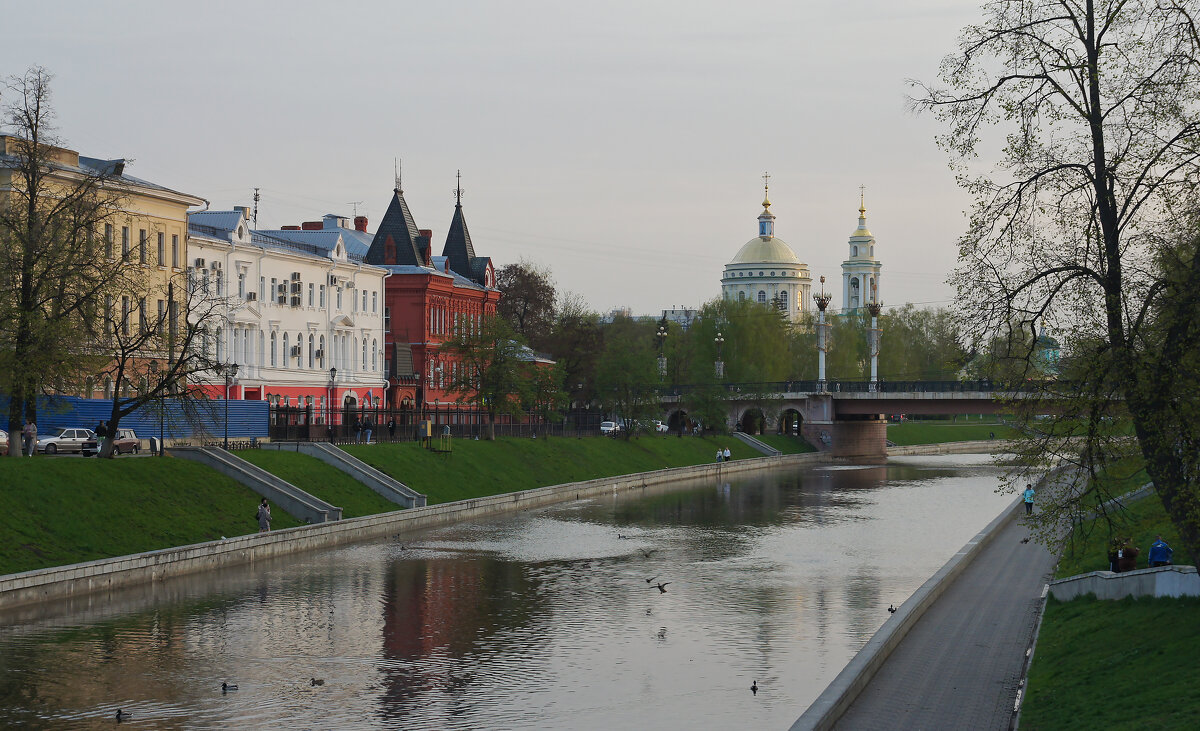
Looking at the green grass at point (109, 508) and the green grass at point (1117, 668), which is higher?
the green grass at point (109, 508)

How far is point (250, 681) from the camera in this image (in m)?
24.4

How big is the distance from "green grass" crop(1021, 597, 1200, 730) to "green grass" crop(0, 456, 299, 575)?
2373 cm

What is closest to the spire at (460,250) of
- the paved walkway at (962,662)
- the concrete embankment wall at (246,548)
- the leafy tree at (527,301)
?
the leafy tree at (527,301)

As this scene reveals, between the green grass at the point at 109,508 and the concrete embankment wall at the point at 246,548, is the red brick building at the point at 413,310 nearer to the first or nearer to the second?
the concrete embankment wall at the point at 246,548

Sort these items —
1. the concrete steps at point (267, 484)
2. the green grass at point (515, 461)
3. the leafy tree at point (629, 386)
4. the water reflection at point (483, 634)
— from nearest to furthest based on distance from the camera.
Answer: the water reflection at point (483, 634)
the concrete steps at point (267, 484)
the green grass at point (515, 461)
the leafy tree at point (629, 386)

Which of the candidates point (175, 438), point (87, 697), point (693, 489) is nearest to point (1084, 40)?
point (87, 697)

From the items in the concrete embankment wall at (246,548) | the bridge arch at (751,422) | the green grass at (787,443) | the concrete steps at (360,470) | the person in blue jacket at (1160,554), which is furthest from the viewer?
the bridge arch at (751,422)

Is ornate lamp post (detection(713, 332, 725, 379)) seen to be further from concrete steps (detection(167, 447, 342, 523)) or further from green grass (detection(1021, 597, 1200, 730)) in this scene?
green grass (detection(1021, 597, 1200, 730))

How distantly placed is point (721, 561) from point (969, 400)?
219 ft

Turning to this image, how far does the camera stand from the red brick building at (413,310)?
294 ft

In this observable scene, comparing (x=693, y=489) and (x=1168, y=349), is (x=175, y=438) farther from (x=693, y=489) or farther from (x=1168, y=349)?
(x=1168, y=349)

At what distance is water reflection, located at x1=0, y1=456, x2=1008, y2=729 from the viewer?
22.4 m

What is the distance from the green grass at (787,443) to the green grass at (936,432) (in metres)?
17.7

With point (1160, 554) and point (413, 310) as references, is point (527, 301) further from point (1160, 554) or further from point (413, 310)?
point (1160, 554)
